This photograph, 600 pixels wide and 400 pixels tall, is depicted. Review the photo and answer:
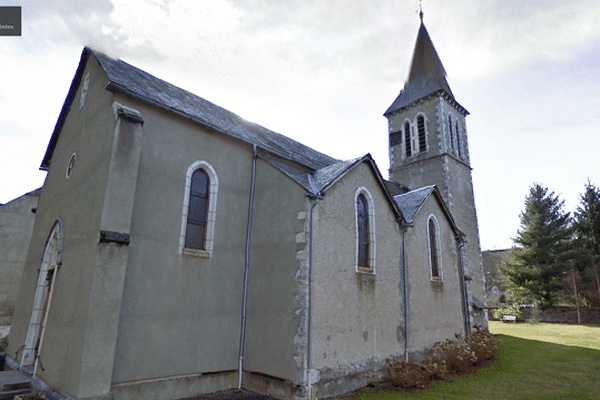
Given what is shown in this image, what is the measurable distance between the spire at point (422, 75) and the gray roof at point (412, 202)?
14.0 meters

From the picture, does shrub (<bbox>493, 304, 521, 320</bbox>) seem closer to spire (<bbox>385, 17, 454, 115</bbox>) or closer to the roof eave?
spire (<bbox>385, 17, 454, 115</bbox>)

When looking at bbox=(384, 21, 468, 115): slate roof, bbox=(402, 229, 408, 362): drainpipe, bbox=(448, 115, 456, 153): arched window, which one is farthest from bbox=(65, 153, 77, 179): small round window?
bbox=(448, 115, 456, 153): arched window

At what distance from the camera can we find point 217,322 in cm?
930

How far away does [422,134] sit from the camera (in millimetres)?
25688

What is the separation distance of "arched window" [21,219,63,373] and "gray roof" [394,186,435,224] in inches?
426

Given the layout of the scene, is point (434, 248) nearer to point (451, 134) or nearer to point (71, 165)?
point (71, 165)

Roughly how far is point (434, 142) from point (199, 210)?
19.7 m

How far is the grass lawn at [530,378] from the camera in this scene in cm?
891

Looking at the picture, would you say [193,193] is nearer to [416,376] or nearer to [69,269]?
[69,269]

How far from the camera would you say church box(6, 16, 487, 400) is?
7.78 metres

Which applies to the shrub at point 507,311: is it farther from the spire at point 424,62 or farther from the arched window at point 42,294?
the arched window at point 42,294

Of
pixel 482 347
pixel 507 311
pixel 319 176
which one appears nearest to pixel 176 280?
pixel 319 176

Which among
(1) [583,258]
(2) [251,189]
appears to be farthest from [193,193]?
(1) [583,258]

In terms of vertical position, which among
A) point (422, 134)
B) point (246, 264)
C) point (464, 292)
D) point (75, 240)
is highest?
point (422, 134)
